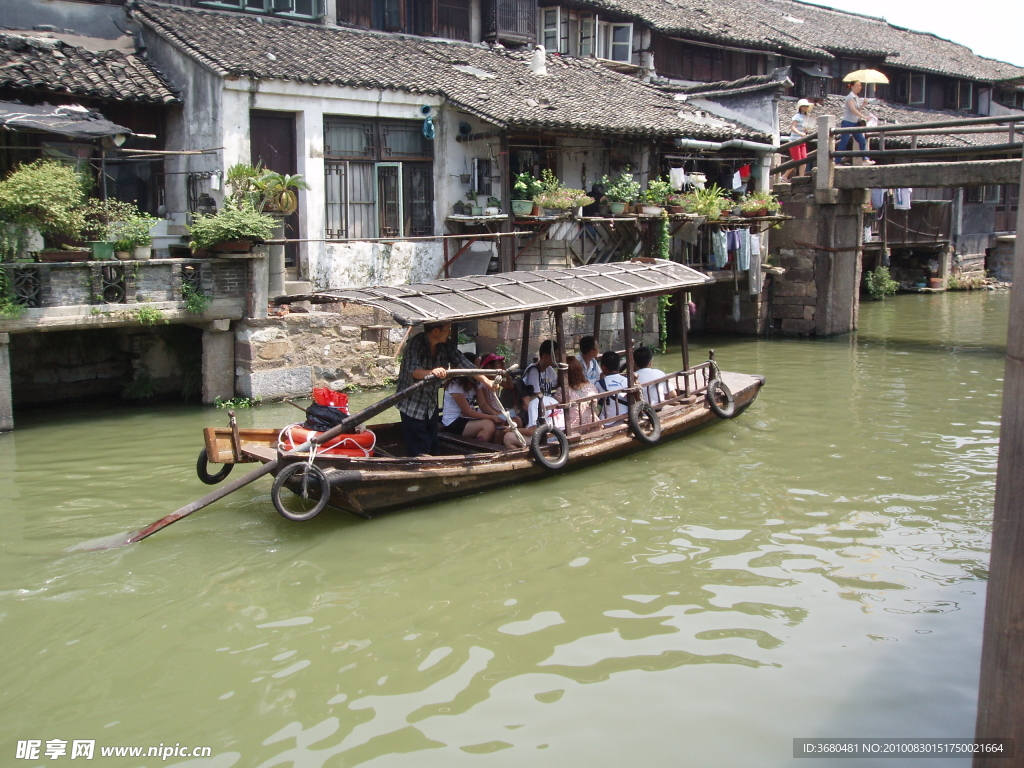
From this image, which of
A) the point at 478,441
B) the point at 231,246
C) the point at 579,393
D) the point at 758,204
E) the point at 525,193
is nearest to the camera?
the point at 478,441

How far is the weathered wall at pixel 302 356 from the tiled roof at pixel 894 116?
42.0ft

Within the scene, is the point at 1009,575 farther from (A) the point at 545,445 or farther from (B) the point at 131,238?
(B) the point at 131,238

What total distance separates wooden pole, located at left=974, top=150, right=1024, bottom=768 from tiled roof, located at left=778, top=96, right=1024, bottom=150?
19319mm

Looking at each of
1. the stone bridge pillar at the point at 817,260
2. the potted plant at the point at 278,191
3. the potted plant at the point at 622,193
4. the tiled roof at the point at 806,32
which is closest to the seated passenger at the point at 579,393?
the potted plant at the point at 278,191

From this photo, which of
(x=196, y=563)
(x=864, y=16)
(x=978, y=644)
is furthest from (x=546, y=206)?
(x=864, y=16)

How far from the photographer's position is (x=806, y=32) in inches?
968

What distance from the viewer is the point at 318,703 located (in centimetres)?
493

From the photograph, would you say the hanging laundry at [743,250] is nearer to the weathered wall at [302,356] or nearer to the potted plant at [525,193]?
the potted plant at [525,193]

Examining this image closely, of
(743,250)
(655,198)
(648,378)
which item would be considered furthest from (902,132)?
(648,378)

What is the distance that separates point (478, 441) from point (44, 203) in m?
5.57

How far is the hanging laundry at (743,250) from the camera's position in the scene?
56.7ft

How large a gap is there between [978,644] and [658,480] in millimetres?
3607

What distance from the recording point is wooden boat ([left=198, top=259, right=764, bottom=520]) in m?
7.25

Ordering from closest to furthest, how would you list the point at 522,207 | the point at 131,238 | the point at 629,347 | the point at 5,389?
the point at 629,347, the point at 5,389, the point at 131,238, the point at 522,207
